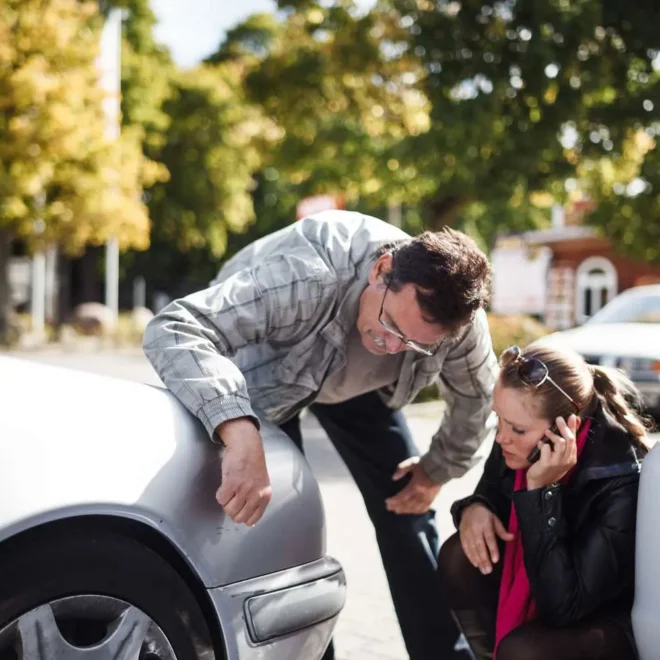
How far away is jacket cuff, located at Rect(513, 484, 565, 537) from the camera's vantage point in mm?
2400

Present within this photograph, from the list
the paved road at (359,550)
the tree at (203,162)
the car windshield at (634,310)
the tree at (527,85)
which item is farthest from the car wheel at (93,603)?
the tree at (203,162)

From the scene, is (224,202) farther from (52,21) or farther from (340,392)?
(340,392)

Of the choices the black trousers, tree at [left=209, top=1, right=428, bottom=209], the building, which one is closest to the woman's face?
the black trousers

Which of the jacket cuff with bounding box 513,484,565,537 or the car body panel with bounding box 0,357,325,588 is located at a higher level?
the car body panel with bounding box 0,357,325,588

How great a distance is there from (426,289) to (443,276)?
0.18ft

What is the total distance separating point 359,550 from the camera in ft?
17.2

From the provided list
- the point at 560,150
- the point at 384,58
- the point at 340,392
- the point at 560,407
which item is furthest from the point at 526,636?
the point at 384,58

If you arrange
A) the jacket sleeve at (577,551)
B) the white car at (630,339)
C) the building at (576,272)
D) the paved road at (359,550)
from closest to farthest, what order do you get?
the jacket sleeve at (577,551), the paved road at (359,550), the white car at (630,339), the building at (576,272)

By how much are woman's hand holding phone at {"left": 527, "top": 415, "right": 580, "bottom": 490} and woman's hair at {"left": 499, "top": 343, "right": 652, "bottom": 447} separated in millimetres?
61

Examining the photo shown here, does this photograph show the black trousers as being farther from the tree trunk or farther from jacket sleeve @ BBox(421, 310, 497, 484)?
the tree trunk

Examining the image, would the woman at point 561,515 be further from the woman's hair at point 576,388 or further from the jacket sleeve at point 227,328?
the jacket sleeve at point 227,328

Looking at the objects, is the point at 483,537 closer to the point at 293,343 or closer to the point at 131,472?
the point at 293,343

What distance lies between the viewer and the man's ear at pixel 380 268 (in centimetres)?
260

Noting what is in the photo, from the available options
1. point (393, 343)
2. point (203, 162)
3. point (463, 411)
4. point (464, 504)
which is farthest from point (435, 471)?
point (203, 162)
